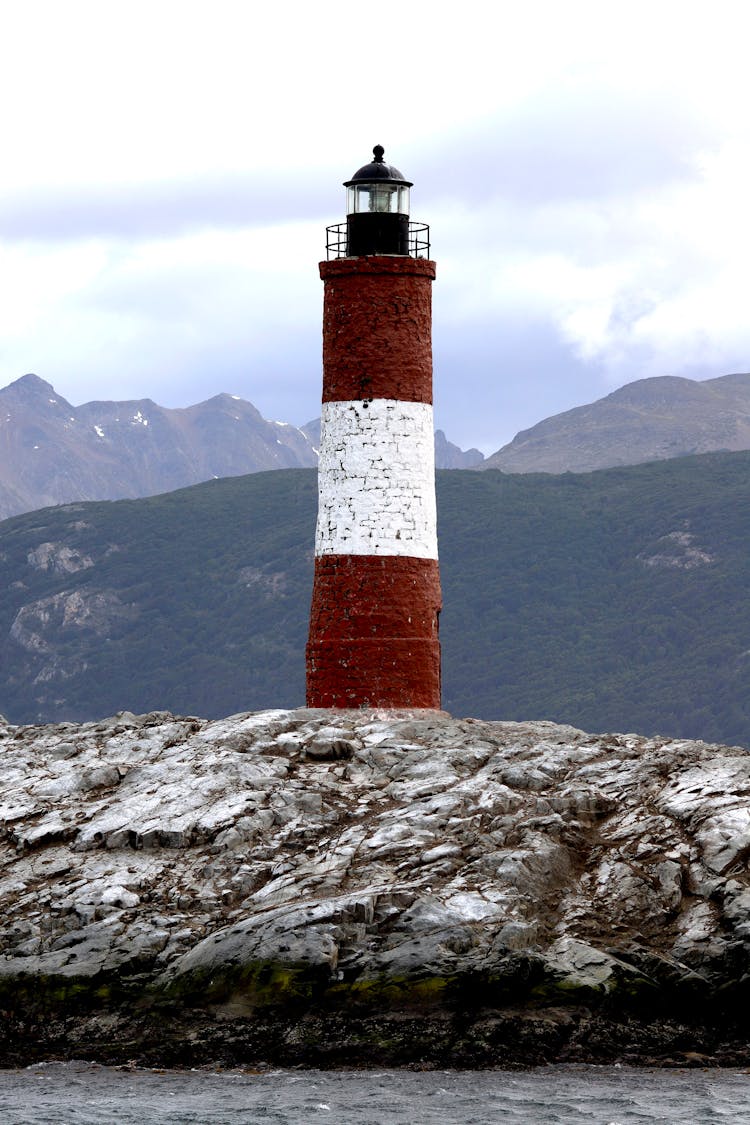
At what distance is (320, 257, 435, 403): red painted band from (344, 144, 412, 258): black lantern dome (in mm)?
693

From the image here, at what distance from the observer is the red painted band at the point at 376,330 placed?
38.6 m

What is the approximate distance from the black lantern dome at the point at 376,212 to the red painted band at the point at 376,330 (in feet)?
2.27

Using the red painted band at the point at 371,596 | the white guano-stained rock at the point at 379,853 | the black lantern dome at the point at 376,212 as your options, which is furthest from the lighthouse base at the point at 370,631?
the black lantern dome at the point at 376,212

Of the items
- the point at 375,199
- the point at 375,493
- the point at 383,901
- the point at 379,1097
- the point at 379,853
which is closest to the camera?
the point at 379,1097

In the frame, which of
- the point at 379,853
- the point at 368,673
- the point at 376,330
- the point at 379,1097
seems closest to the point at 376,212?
the point at 376,330

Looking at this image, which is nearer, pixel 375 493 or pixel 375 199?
pixel 375 493

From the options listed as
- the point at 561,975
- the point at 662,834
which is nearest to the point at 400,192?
the point at 662,834

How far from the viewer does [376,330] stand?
127 feet

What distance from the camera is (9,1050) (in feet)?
93.0

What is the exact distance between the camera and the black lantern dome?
39.7 m

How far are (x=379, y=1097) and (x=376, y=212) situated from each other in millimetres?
20271

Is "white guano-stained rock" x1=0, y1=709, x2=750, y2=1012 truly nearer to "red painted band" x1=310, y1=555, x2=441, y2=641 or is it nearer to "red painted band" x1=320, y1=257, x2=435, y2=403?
"red painted band" x1=310, y1=555, x2=441, y2=641

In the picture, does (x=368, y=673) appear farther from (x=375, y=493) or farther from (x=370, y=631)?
(x=375, y=493)

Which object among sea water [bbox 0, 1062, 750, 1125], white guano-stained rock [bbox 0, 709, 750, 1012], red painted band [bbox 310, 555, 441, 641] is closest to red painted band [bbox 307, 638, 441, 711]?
red painted band [bbox 310, 555, 441, 641]
